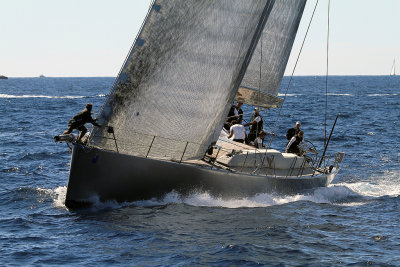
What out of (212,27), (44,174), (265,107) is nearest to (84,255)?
(212,27)

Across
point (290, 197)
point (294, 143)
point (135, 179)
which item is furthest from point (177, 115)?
point (294, 143)

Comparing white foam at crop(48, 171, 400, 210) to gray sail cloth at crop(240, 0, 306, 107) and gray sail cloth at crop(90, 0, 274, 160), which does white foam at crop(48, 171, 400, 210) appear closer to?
gray sail cloth at crop(90, 0, 274, 160)

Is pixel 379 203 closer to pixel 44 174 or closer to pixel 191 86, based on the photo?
pixel 191 86

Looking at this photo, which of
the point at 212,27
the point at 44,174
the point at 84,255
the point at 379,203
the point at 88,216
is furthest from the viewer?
the point at 44,174

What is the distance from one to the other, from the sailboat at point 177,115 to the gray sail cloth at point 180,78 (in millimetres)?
23

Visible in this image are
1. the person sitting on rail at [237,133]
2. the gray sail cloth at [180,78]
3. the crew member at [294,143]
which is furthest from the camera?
the crew member at [294,143]

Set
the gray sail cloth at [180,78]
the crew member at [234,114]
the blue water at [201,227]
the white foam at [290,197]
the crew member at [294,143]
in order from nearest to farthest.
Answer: the blue water at [201,227], the gray sail cloth at [180,78], the white foam at [290,197], the crew member at [294,143], the crew member at [234,114]

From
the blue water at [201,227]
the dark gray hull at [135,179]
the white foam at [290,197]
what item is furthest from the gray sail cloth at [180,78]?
the blue water at [201,227]

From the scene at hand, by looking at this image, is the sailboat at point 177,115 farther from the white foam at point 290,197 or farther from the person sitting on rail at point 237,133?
the person sitting on rail at point 237,133

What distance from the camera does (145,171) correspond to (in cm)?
1417

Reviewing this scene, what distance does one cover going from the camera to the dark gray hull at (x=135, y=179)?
13.8m

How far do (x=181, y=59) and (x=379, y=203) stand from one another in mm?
7198

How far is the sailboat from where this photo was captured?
1377 cm

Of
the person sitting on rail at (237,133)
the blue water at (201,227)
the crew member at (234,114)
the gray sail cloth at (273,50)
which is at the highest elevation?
the gray sail cloth at (273,50)
